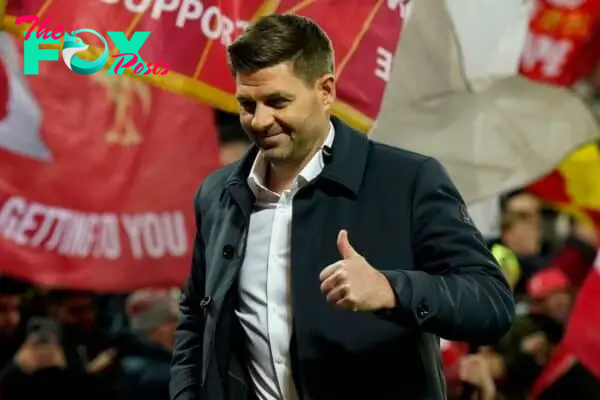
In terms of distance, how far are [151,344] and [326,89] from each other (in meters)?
2.05

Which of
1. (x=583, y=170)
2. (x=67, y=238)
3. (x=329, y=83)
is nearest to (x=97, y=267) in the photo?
(x=67, y=238)

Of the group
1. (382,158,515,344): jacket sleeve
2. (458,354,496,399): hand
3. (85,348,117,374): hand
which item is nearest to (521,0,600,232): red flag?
(458,354,496,399): hand

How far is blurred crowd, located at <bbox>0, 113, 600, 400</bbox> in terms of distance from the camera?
3.59 metres

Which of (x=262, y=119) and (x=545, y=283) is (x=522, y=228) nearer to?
(x=545, y=283)

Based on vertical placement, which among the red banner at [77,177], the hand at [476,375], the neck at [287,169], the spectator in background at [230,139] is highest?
the neck at [287,169]

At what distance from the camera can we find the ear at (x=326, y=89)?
6.30 feet

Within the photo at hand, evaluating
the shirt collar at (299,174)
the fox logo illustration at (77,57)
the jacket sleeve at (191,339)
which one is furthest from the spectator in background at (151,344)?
the shirt collar at (299,174)

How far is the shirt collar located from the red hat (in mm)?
2411

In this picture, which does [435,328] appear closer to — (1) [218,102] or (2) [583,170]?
(1) [218,102]

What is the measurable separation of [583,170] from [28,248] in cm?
205

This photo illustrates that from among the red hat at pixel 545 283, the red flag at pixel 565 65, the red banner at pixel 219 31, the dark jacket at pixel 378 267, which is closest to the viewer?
the dark jacket at pixel 378 267

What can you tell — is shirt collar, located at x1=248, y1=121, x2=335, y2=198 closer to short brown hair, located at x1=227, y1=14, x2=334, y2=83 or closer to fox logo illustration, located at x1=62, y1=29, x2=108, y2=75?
short brown hair, located at x1=227, y1=14, x2=334, y2=83

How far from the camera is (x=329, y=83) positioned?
1.93 metres

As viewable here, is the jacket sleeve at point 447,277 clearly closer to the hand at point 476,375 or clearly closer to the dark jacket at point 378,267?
the dark jacket at point 378,267
